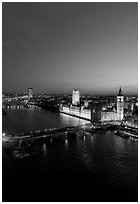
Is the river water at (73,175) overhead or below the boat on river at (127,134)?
below

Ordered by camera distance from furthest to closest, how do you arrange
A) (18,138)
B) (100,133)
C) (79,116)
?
(79,116), (100,133), (18,138)

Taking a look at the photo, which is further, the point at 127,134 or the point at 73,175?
the point at 127,134

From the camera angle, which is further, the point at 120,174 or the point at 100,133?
the point at 100,133

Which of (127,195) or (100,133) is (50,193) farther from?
(100,133)

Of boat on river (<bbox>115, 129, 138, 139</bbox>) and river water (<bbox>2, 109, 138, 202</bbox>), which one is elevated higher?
boat on river (<bbox>115, 129, 138, 139</bbox>)

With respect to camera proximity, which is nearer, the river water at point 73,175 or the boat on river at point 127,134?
the river water at point 73,175

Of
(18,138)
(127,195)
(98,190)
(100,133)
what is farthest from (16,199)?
(100,133)

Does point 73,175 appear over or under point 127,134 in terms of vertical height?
under

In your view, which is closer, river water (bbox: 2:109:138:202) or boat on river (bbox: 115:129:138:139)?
river water (bbox: 2:109:138:202)
